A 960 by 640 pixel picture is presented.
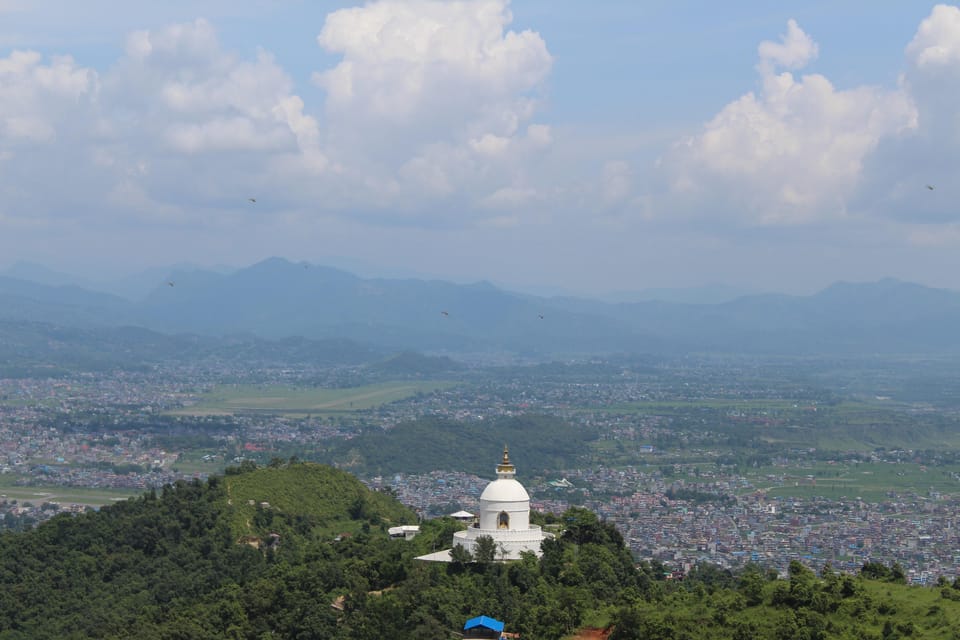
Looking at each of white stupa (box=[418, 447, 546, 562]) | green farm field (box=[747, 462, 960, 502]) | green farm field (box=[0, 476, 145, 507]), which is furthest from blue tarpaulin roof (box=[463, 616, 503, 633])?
green farm field (box=[747, 462, 960, 502])

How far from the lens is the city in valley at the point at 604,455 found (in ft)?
289

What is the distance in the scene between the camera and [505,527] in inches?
1836

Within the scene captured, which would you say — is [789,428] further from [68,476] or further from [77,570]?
[77,570]

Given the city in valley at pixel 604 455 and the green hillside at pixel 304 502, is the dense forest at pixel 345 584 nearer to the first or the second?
the green hillside at pixel 304 502

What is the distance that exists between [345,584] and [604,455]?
87.5m

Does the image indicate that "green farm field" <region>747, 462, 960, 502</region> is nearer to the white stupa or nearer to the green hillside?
the green hillside

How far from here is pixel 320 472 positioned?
67.2 m

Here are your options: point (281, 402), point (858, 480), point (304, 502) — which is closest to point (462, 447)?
point (858, 480)

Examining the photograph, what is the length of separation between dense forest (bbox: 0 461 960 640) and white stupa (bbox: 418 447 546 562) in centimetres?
72

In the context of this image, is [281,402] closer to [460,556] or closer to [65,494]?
[65,494]

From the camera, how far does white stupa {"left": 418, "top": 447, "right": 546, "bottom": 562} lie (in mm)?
46094

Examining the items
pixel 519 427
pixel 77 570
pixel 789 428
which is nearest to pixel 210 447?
pixel 519 427

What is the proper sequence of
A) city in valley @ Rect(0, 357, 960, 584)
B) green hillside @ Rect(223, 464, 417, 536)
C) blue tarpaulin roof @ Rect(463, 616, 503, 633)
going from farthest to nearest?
city in valley @ Rect(0, 357, 960, 584) < green hillside @ Rect(223, 464, 417, 536) < blue tarpaulin roof @ Rect(463, 616, 503, 633)

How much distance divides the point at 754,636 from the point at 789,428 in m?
120
